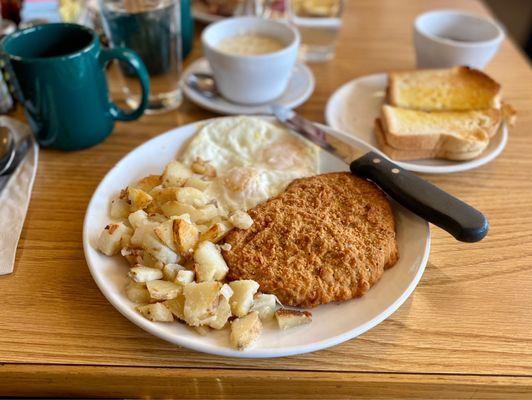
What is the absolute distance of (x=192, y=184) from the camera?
1078 mm

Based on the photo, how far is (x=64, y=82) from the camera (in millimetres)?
1175

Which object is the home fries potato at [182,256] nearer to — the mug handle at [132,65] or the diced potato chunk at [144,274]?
the diced potato chunk at [144,274]

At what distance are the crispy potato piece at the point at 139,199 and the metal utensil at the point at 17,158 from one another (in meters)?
0.37

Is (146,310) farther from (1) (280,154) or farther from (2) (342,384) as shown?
(1) (280,154)

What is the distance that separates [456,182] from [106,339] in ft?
2.89

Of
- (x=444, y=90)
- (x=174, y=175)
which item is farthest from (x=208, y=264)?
(x=444, y=90)

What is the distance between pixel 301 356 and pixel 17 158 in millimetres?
859

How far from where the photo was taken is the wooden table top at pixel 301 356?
0.84 meters

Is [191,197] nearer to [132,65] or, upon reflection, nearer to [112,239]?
[112,239]

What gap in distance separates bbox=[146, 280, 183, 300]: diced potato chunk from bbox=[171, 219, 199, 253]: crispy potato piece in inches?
2.8

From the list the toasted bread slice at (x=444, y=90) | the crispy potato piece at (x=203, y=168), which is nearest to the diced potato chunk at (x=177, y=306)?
the crispy potato piece at (x=203, y=168)

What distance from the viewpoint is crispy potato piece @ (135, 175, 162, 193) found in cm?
109

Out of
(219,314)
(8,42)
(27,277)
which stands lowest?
(27,277)

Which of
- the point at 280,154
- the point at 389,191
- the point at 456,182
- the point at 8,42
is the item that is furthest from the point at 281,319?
the point at 8,42
